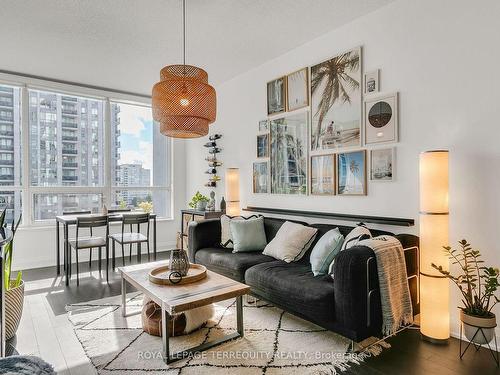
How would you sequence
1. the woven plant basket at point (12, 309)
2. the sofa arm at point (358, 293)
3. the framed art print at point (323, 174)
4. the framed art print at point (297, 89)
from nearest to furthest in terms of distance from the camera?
the sofa arm at point (358, 293), the woven plant basket at point (12, 309), the framed art print at point (323, 174), the framed art print at point (297, 89)

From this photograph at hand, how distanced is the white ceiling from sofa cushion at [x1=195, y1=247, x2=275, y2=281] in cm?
239

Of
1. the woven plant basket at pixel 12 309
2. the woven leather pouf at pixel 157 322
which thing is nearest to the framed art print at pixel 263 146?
the woven leather pouf at pixel 157 322

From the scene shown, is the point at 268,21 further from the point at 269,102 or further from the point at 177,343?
the point at 177,343

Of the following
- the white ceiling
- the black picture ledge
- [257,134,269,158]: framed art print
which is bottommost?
the black picture ledge

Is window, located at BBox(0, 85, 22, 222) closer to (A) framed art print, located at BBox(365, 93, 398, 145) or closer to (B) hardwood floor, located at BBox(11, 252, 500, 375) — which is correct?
(B) hardwood floor, located at BBox(11, 252, 500, 375)

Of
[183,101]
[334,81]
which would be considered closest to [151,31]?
[183,101]

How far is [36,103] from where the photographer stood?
492 centimetres

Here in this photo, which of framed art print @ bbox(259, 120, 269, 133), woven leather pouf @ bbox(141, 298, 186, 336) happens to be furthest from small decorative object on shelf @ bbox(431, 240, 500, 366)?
framed art print @ bbox(259, 120, 269, 133)

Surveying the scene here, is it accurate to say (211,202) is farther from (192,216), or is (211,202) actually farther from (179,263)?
(179,263)

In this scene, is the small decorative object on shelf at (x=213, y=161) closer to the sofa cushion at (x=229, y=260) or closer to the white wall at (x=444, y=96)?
the sofa cushion at (x=229, y=260)

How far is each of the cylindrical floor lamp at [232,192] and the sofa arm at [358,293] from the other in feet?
8.33

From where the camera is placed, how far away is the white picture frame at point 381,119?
2912 millimetres

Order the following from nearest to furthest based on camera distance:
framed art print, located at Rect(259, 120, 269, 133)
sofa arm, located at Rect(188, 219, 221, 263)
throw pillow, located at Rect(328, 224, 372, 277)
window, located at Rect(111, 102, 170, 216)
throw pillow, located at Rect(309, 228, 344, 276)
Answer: throw pillow, located at Rect(328, 224, 372, 277) < throw pillow, located at Rect(309, 228, 344, 276) < sofa arm, located at Rect(188, 219, 221, 263) < framed art print, located at Rect(259, 120, 269, 133) < window, located at Rect(111, 102, 170, 216)

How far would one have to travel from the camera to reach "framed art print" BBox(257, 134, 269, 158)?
169 inches
